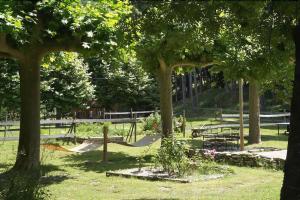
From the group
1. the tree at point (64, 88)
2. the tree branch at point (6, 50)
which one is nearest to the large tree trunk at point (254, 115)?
Result: the tree branch at point (6, 50)

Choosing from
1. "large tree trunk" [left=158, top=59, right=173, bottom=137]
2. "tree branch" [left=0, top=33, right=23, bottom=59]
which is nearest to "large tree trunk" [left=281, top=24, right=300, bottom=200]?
"tree branch" [left=0, top=33, right=23, bottom=59]

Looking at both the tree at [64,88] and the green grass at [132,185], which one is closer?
the green grass at [132,185]

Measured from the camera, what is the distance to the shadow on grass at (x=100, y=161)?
1441 centimetres

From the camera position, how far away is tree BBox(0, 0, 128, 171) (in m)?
10.7

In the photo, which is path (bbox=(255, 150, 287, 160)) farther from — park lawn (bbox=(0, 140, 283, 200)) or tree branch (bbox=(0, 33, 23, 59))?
tree branch (bbox=(0, 33, 23, 59))

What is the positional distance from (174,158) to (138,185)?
4.80ft

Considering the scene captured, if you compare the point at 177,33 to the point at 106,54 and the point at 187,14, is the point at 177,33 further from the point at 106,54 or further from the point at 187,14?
the point at 106,54

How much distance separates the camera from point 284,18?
5.95 meters

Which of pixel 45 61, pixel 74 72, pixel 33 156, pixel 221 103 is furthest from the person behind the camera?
pixel 221 103

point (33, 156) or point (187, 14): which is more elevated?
point (187, 14)

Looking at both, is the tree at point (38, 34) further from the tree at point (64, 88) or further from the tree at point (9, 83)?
the tree at point (64, 88)

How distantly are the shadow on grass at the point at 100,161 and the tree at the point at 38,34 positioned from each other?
2.24m

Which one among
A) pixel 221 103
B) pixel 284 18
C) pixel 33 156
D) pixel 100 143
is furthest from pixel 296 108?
pixel 221 103

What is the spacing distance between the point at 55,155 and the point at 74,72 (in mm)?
16814
